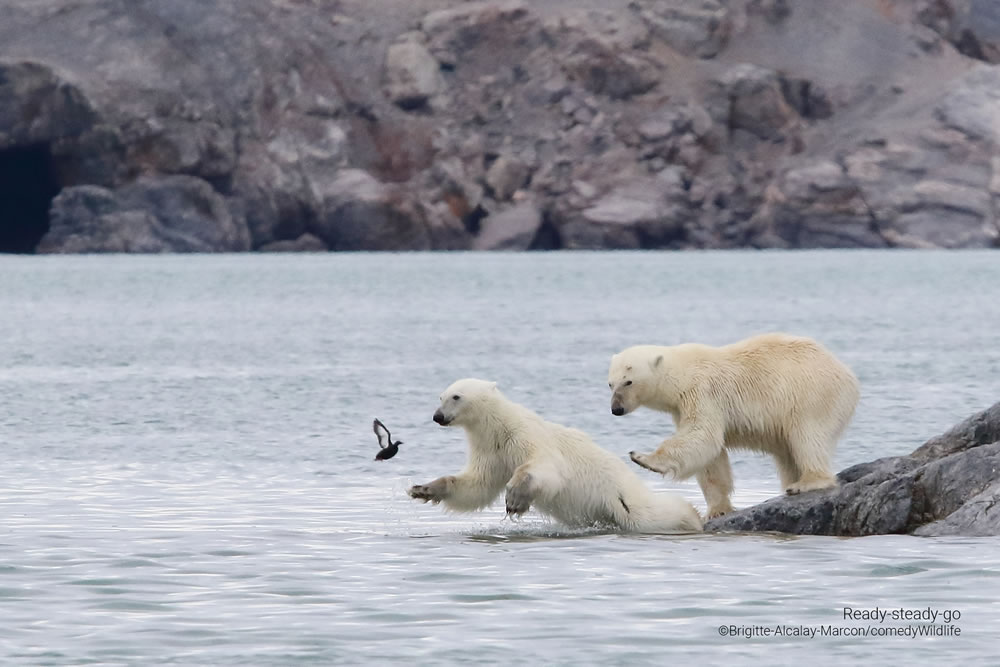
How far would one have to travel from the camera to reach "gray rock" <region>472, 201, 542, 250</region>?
407 feet

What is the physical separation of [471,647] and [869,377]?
24.2 metres

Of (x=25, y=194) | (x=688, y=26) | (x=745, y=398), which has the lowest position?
(x=25, y=194)

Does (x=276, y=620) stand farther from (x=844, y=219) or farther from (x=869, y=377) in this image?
(x=844, y=219)

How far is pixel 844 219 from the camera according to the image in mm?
126312

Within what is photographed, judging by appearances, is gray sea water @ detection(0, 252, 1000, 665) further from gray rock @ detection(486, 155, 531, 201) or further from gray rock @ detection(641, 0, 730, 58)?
gray rock @ detection(641, 0, 730, 58)

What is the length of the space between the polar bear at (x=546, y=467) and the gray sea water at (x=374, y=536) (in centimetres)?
24

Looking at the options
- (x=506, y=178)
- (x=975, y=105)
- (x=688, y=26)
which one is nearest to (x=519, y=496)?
(x=506, y=178)

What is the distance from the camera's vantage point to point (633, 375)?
1243cm

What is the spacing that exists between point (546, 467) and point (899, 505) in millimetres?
2493

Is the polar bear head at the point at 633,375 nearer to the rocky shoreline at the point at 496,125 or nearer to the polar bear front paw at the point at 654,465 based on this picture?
the polar bear front paw at the point at 654,465

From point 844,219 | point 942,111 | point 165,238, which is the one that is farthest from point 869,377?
point 942,111

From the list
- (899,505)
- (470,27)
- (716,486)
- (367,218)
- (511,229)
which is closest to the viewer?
(899,505)

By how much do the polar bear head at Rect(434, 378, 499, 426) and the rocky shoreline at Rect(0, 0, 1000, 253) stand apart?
3625 inches

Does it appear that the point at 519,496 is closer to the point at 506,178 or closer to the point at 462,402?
the point at 462,402
